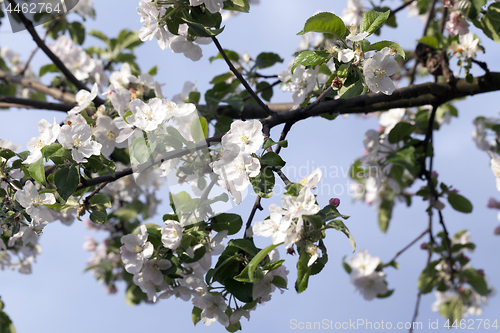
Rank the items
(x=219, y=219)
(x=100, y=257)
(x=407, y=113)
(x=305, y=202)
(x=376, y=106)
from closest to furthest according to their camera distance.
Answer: (x=305, y=202), (x=219, y=219), (x=376, y=106), (x=407, y=113), (x=100, y=257)

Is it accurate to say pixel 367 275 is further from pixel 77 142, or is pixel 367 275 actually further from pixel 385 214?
pixel 77 142

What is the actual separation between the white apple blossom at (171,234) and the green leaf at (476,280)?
232 centimetres

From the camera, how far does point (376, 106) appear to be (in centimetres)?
193

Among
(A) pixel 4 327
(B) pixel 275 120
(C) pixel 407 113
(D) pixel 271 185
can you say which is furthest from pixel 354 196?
(A) pixel 4 327

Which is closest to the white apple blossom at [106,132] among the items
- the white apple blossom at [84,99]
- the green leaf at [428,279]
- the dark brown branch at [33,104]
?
the white apple blossom at [84,99]

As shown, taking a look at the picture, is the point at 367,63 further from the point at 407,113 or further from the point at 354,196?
the point at 354,196

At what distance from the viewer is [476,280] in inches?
103

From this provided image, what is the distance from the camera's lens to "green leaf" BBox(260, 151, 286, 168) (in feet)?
3.84

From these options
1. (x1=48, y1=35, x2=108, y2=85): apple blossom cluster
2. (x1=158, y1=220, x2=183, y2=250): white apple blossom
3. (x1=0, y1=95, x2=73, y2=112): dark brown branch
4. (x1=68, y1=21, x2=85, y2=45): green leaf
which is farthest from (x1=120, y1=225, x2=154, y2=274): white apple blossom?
(x1=68, y1=21, x2=85, y2=45): green leaf

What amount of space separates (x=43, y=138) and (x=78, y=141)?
15 centimetres

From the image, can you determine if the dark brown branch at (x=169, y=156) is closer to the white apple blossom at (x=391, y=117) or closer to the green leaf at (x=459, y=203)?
the white apple blossom at (x=391, y=117)

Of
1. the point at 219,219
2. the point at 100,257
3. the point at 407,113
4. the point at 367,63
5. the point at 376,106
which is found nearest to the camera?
the point at 367,63

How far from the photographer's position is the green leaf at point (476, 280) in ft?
8.48

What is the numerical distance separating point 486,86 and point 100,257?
3527mm
